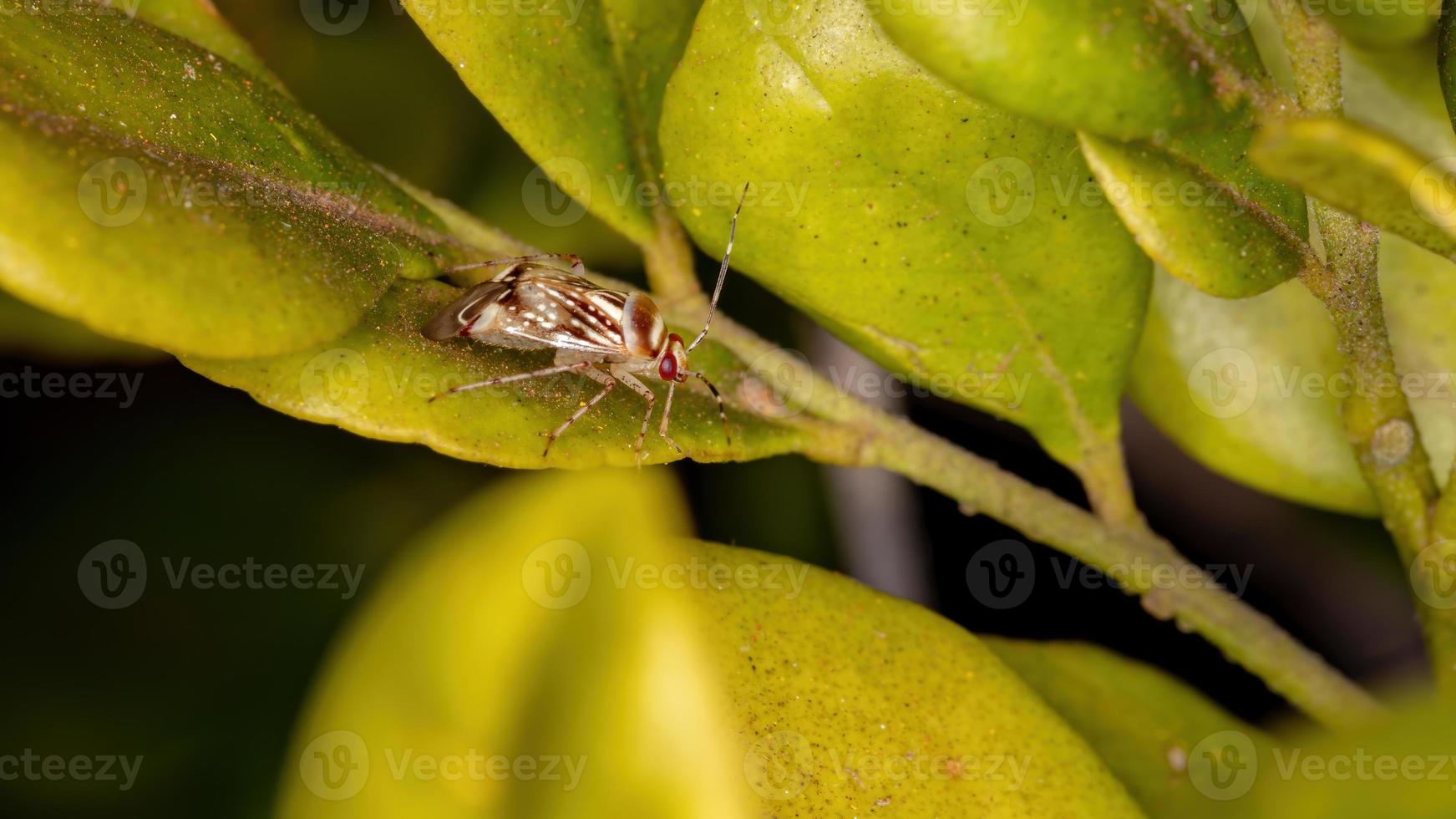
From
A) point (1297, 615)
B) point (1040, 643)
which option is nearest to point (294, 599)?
point (1040, 643)

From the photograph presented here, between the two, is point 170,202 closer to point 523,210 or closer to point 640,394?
point 640,394

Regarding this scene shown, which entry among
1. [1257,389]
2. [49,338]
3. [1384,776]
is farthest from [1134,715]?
[49,338]

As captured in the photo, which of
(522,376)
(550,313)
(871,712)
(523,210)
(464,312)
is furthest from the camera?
(523,210)

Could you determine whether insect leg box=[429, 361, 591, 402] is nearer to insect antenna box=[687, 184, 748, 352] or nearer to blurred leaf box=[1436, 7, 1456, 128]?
insect antenna box=[687, 184, 748, 352]

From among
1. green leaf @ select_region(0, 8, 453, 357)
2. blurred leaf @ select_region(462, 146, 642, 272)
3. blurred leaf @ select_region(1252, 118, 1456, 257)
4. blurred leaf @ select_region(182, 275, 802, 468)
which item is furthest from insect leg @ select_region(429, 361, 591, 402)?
blurred leaf @ select_region(1252, 118, 1456, 257)

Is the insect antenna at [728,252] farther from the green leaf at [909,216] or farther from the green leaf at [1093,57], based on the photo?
the green leaf at [1093,57]
